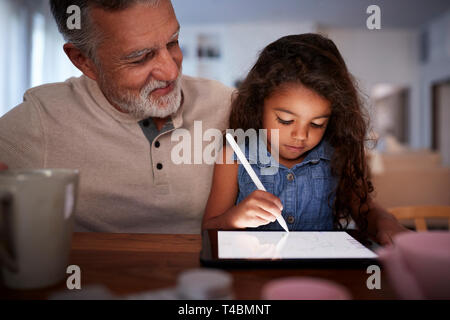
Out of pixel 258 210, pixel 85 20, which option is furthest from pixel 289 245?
pixel 85 20

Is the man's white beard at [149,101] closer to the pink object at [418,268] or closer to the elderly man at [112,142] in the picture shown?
the elderly man at [112,142]

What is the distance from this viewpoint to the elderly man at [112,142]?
84 cm

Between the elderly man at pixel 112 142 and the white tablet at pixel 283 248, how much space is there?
385mm

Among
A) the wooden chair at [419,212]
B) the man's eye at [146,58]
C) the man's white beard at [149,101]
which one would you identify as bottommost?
the wooden chair at [419,212]

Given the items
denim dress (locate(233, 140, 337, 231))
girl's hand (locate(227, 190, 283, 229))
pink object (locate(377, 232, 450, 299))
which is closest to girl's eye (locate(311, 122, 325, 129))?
denim dress (locate(233, 140, 337, 231))

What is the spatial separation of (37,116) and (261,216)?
0.66 metres

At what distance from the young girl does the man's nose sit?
197mm

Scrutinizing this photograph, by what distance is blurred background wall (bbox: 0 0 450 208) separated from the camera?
875mm

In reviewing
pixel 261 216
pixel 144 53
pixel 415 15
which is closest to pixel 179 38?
pixel 144 53

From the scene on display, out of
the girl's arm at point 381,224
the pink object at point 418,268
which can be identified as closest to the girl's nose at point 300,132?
the girl's arm at point 381,224

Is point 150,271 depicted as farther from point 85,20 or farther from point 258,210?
point 85,20

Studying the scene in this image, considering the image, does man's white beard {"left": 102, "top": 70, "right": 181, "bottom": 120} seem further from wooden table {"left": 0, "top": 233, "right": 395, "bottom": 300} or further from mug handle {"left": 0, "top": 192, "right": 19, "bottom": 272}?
mug handle {"left": 0, "top": 192, "right": 19, "bottom": 272}
